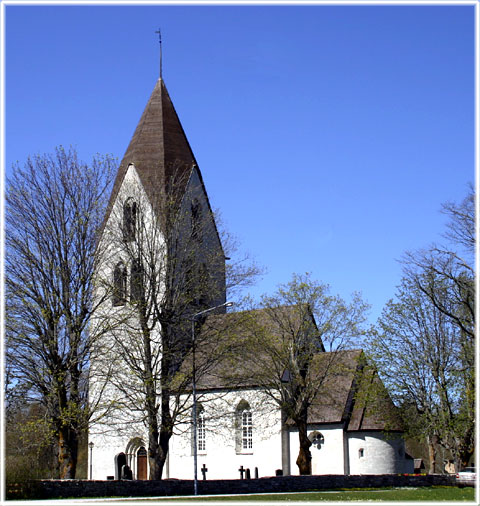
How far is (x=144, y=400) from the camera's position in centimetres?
3491

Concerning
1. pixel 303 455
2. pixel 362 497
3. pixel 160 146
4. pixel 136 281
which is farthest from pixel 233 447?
pixel 362 497

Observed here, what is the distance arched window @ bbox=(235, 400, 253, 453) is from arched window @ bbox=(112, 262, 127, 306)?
12.2 meters

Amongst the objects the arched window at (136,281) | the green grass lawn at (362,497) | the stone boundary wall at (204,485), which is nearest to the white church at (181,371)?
the arched window at (136,281)

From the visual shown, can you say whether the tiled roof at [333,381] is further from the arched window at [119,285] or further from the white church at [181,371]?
the arched window at [119,285]

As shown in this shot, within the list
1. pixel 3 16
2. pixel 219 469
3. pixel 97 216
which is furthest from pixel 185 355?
pixel 3 16

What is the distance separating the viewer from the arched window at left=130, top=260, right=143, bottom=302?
36.9 m

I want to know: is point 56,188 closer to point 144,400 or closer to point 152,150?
point 144,400

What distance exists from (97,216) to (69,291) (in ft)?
12.1

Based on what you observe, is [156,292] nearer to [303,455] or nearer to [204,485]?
[204,485]

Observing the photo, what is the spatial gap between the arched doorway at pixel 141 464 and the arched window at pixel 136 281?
52.0ft

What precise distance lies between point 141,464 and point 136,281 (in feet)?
55.9

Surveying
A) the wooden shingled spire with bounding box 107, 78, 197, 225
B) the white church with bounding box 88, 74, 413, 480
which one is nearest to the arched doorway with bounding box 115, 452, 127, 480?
the white church with bounding box 88, 74, 413, 480

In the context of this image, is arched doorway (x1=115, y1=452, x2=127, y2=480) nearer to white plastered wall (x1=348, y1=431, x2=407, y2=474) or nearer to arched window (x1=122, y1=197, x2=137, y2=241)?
white plastered wall (x1=348, y1=431, x2=407, y2=474)

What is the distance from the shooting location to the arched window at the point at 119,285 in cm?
3620
